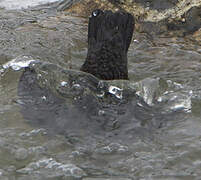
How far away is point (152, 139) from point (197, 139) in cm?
35

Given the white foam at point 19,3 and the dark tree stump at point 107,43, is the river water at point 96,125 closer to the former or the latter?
the dark tree stump at point 107,43

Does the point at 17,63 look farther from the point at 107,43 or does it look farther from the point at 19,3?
the point at 19,3

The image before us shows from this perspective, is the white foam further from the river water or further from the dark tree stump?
the dark tree stump

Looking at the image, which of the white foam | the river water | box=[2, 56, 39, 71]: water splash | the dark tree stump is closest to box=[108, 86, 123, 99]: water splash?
the river water

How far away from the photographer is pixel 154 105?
385cm

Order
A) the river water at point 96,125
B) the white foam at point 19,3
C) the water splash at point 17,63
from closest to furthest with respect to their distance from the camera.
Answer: the river water at point 96,125, the water splash at point 17,63, the white foam at point 19,3

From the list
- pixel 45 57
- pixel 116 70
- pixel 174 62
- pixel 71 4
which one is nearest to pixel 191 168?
pixel 116 70

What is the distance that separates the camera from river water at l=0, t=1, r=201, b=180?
3.07m

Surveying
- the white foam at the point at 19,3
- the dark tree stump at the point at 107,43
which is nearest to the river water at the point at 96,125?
the dark tree stump at the point at 107,43

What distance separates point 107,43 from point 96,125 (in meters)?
0.83

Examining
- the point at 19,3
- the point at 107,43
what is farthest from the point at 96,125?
the point at 19,3

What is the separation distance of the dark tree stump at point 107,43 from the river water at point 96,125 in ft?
0.70

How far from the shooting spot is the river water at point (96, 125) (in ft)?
10.1

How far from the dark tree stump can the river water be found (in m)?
0.21
